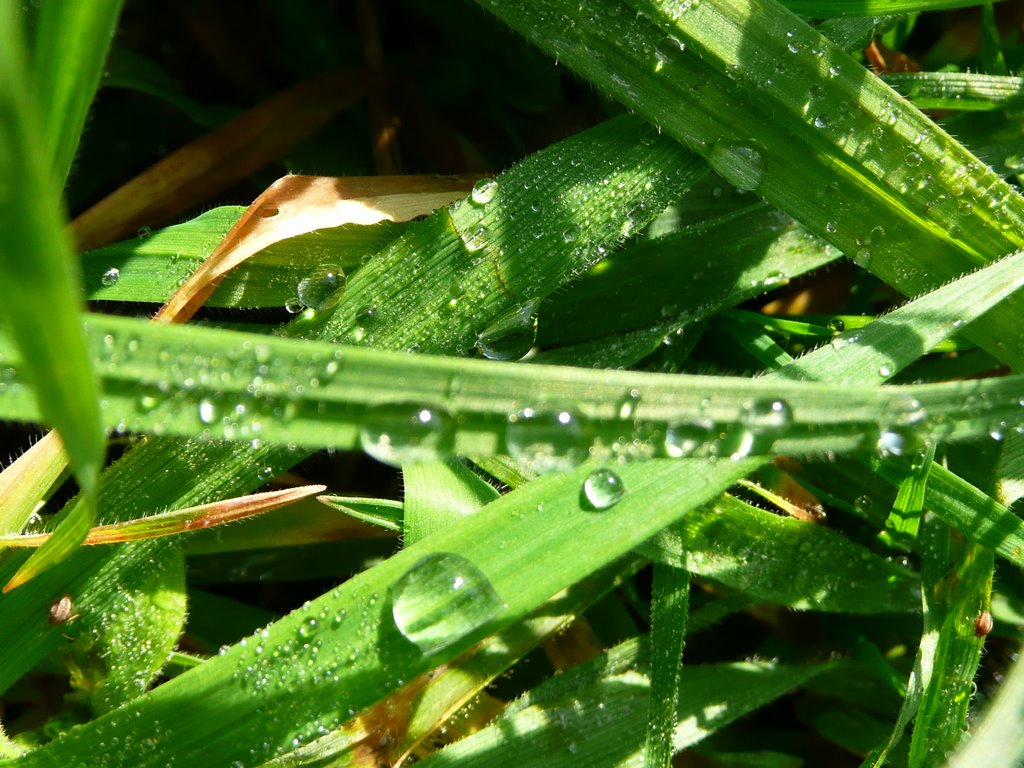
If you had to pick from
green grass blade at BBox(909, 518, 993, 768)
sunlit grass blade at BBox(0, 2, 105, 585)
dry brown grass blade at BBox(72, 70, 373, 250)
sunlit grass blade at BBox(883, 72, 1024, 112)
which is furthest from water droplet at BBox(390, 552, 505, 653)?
sunlit grass blade at BBox(883, 72, 1024, 112)

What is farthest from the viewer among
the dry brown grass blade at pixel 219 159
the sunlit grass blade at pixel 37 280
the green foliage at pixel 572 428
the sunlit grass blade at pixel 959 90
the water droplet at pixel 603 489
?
the dry brown grass blade at pixel 219 159

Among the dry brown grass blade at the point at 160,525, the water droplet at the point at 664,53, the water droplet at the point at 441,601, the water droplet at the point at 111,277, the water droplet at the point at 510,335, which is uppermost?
the water droplet at the point at 111,277

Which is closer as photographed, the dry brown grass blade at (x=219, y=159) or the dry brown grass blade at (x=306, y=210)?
the dry brown grass blade at (x=306, y=210)

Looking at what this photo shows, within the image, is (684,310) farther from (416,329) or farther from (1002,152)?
(1002,152)

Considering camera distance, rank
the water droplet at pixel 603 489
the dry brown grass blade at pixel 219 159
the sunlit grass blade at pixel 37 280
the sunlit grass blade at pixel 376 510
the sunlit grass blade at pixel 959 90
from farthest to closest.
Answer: the dry brown grass blade at pixel 219 159
the sunlit grass blade at pixel 959 90
the sunlit grass blade at pixel 376 510
the water droplet at pixel 603 489
the sunlit grass blade at pixel 37 280

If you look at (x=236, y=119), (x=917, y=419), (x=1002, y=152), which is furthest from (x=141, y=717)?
(x=1002, y=152)

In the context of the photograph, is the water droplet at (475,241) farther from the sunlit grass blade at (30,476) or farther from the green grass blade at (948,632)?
the green grass blade at (948,632)

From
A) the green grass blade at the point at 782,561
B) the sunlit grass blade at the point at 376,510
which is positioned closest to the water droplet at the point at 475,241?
the sunlit grass blade at the point at 376,510
